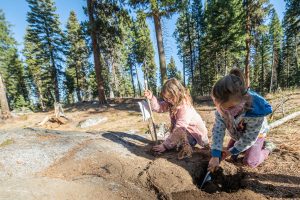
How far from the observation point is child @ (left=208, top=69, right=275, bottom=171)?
2339mm

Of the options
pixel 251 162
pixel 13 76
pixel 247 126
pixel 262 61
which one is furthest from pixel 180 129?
pixel 13 76

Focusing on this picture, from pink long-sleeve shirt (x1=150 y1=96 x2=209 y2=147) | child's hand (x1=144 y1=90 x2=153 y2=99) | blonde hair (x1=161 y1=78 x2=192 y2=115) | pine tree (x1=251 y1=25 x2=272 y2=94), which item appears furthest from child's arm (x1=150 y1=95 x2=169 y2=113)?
pine tree (x1=251 y1=25 x2=272 y2=94)

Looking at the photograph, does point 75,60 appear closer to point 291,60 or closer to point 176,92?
point 176,92

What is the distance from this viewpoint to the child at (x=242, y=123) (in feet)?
7.67

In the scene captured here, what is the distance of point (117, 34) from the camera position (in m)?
12.6

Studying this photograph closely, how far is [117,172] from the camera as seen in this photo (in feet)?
8.31

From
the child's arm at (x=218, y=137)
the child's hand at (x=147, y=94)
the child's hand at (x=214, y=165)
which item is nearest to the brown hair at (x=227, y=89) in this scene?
the child's arm at (x=218, y=137)

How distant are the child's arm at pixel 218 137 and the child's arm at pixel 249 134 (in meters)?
0.27

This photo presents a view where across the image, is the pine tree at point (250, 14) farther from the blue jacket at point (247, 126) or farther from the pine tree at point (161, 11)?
the blue jacket at point (247, 126)

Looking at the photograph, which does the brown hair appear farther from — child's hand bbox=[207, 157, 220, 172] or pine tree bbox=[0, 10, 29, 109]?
pine tree bbox=[0, 10, 29, 109]

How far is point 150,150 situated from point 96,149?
83 cm

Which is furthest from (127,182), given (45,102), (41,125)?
(45,102)

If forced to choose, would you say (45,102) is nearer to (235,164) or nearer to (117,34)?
(117,34)

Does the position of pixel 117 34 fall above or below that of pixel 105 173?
above
